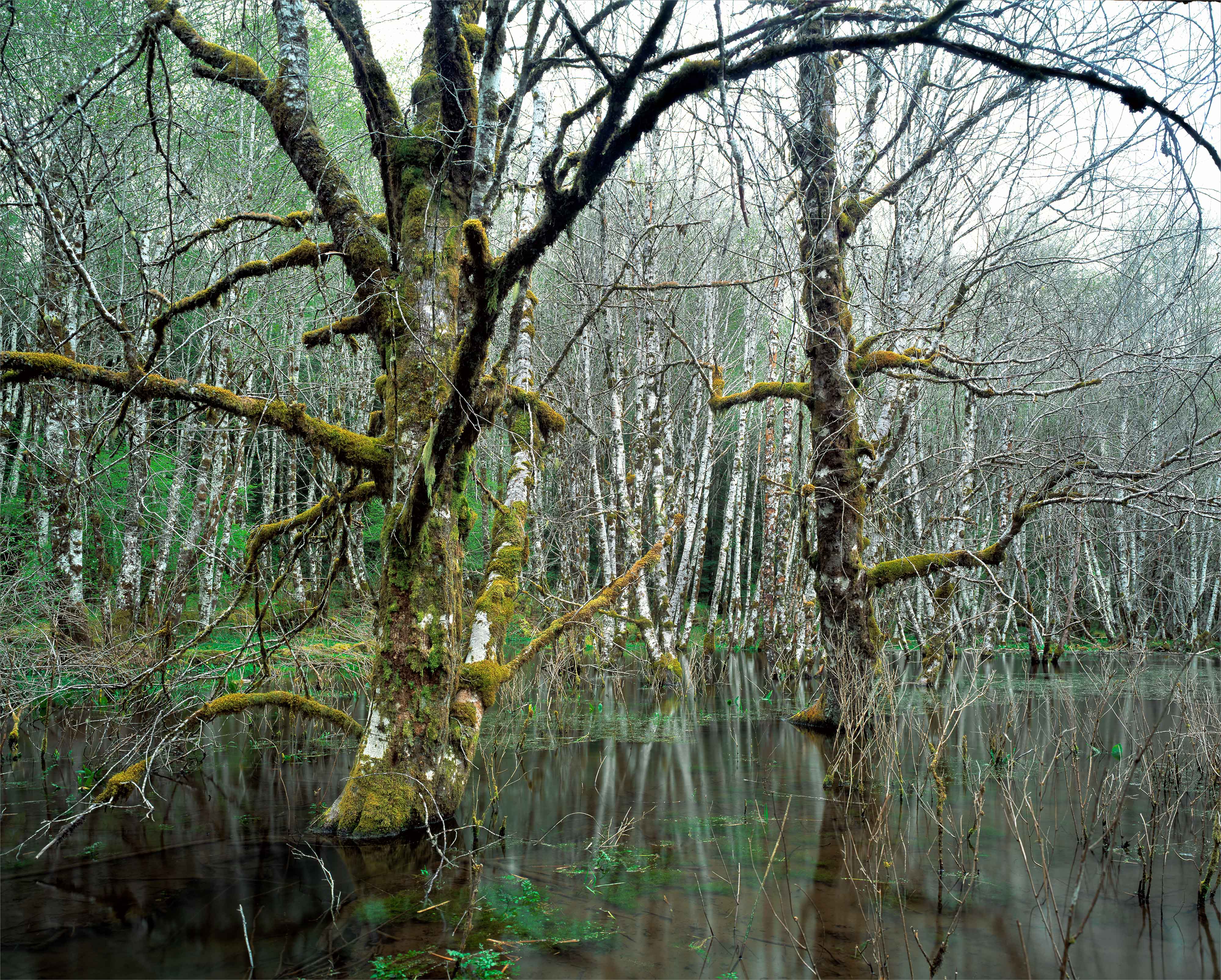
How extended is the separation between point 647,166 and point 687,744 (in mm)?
10300

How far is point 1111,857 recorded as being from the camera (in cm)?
471

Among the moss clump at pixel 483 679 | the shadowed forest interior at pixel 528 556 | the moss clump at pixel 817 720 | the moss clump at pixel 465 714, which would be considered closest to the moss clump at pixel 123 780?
the shadowed forest interior at pixel 528 556

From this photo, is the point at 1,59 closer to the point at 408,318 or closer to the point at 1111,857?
the point at 408,318

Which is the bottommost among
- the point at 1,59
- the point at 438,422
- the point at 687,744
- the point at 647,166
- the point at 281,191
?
the point at 687,744

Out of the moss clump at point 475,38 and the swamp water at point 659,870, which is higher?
the moss clump at point 475,38

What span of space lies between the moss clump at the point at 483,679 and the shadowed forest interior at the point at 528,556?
0.03 m

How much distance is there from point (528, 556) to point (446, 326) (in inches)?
104

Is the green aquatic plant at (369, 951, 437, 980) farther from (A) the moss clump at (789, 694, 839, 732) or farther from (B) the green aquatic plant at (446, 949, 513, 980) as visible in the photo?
(A) the moss clump at (789, 694, 839, 732)

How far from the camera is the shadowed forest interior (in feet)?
11.5

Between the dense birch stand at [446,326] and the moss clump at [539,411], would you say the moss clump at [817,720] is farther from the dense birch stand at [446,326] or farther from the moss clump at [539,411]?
the moss clump at [539,411]

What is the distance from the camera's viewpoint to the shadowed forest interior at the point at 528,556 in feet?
11.5

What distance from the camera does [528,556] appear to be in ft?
23.1

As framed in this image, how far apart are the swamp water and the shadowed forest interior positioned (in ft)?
0.12

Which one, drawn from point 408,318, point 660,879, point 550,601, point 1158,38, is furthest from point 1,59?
point 550,601
